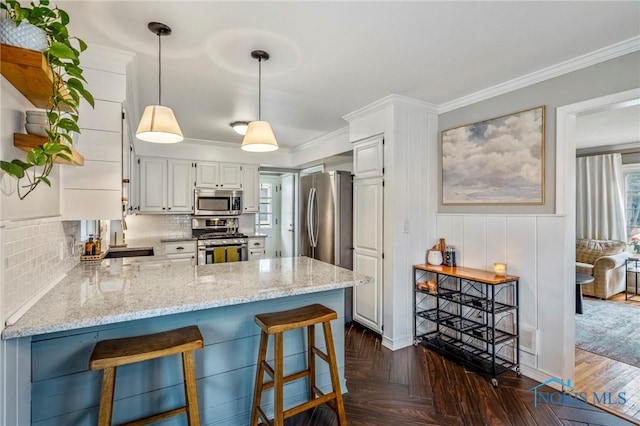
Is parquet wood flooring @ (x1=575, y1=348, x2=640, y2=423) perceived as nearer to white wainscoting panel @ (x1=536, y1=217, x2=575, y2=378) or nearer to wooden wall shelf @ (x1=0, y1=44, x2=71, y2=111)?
white wainscoting panel @ (x1=536, y1=217, x2=575, y2=378)

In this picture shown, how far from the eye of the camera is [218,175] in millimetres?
5125

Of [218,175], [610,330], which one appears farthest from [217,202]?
[610,330]

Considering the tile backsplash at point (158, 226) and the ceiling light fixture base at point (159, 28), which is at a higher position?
the ceiling light fixture base at point (159, 28)

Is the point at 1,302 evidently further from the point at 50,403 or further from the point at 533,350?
the point at 533,350

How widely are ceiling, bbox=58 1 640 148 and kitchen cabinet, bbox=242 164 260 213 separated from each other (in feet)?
7.55

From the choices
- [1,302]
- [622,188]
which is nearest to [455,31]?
[1,302]

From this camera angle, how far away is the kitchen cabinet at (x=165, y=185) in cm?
464

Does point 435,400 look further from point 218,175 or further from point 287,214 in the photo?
point 287,214

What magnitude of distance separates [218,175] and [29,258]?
380 cm

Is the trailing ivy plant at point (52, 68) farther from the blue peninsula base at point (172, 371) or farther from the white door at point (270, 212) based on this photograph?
the white door at point (270, 212)

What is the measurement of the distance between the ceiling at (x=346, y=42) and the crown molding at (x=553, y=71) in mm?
62

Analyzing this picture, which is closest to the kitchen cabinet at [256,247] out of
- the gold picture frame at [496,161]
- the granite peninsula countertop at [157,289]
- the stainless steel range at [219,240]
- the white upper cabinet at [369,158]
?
the stainless steel range at [219,240]

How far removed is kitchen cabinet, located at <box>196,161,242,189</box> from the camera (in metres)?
5.00

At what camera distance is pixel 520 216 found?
2637 mm
